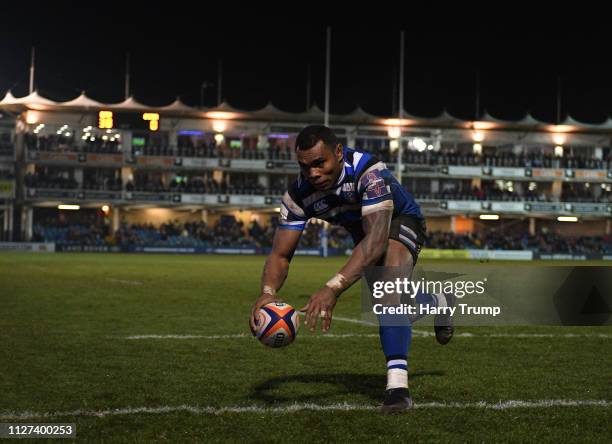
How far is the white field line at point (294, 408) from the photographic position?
5.61 meters

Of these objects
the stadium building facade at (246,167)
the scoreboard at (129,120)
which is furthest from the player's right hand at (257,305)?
the stadium building facade at (246,167)

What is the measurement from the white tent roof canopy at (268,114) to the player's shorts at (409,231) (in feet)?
192

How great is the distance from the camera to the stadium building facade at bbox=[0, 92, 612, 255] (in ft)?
214

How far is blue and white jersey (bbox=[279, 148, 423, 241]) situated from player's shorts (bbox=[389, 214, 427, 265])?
0.06 meters

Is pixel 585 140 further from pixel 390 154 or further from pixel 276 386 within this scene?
pixel 276 386

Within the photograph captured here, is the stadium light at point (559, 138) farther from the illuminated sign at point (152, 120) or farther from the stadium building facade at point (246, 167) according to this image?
the illuminated sign at point (152, 120)

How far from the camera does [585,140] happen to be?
76875 millimetres

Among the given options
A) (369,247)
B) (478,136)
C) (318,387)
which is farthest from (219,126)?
(369,247)

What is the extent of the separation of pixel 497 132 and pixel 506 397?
7149cm

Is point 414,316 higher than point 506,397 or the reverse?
higher

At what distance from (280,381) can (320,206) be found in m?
1.71

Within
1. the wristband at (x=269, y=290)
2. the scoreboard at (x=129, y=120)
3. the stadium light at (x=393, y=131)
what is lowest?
the wristband at (x=269, y=290)

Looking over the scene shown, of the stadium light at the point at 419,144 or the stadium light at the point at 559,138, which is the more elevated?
the stadium light at the point at 559,138

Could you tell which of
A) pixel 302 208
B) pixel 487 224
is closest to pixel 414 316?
pixel 302 208
